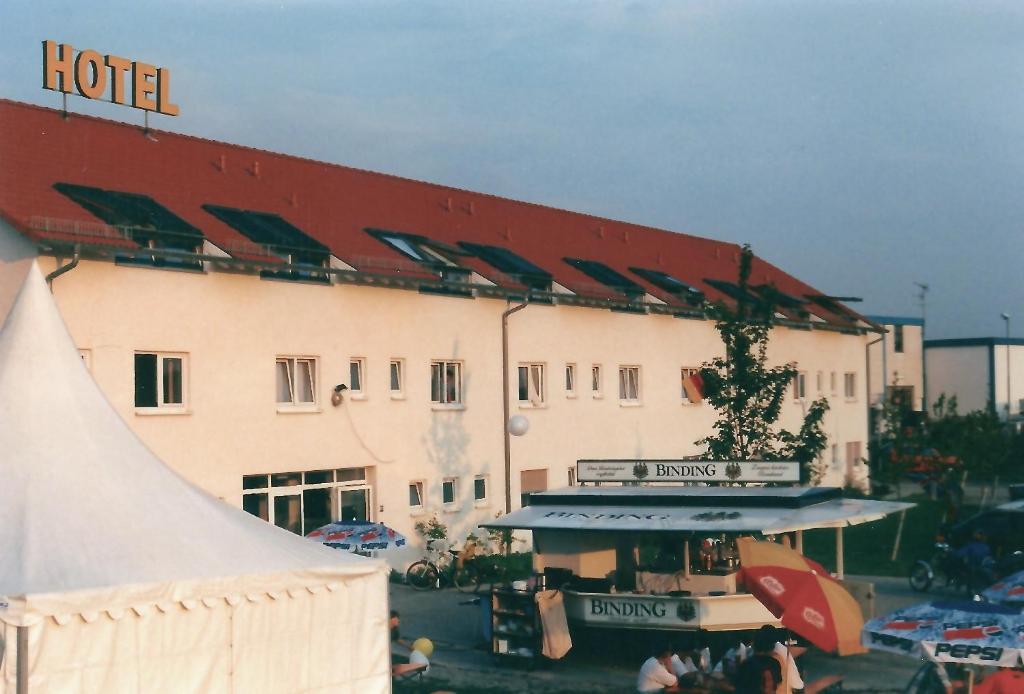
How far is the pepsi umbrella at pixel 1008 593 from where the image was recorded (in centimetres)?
1347

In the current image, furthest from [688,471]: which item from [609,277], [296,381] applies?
A: [609,277]

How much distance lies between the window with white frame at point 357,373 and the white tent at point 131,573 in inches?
507

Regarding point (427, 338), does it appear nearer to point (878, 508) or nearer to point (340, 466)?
point (340, 466)

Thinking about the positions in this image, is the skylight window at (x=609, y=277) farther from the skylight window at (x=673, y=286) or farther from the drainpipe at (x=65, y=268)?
the drainpipe at (x=65, y=268)

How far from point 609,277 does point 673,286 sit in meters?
3.59

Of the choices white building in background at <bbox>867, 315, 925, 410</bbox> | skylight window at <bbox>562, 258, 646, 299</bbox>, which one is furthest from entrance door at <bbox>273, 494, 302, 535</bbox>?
white building in background at <bbox>867, 315, 925, 410</bbox>

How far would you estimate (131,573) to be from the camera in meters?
9.71

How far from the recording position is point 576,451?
1209 inches

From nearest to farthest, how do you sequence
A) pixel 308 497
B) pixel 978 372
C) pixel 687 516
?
pixel 687 516, pixel 308 497, pixel 978 372

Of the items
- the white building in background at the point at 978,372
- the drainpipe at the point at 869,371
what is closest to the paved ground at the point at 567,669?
the drainpipe at the point at 869,371

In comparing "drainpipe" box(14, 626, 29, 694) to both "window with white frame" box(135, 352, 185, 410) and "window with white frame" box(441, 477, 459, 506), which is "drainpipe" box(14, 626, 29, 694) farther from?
"window with white frame" box(441, 477, 459, 506)

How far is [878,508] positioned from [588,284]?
1582cm

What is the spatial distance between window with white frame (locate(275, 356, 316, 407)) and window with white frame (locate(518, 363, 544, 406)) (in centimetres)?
682

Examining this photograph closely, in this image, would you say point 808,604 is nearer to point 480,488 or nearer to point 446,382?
point 446,382
